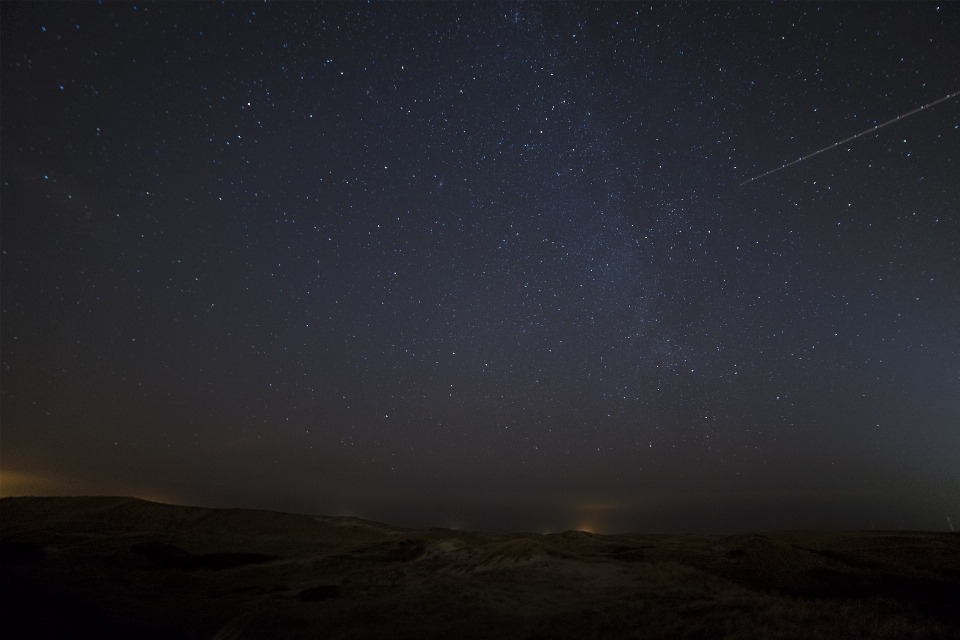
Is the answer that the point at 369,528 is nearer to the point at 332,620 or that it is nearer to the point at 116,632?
the point at 332,620

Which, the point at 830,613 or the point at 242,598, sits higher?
the point at 830,613

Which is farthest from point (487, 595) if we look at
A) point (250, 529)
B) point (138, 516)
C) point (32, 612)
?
point (138, 516)

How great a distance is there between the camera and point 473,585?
20375 mm

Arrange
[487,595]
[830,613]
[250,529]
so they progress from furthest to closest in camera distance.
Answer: [250,529]
[487,595]
[830,613]

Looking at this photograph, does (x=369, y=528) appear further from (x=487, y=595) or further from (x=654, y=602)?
(x=654, y=602)

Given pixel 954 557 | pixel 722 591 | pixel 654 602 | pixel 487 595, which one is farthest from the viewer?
pixel 954 557

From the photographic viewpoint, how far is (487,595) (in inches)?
735

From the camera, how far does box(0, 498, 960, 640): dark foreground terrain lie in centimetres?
1299

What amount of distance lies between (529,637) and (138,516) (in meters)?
36.2

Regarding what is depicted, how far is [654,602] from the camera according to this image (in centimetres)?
1574

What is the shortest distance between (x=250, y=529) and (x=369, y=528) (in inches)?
327

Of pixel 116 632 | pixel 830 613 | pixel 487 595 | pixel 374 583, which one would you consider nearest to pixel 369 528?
pixel 374 583

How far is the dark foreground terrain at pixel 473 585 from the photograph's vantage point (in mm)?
12992

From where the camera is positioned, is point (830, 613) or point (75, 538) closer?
point (830, 613)
